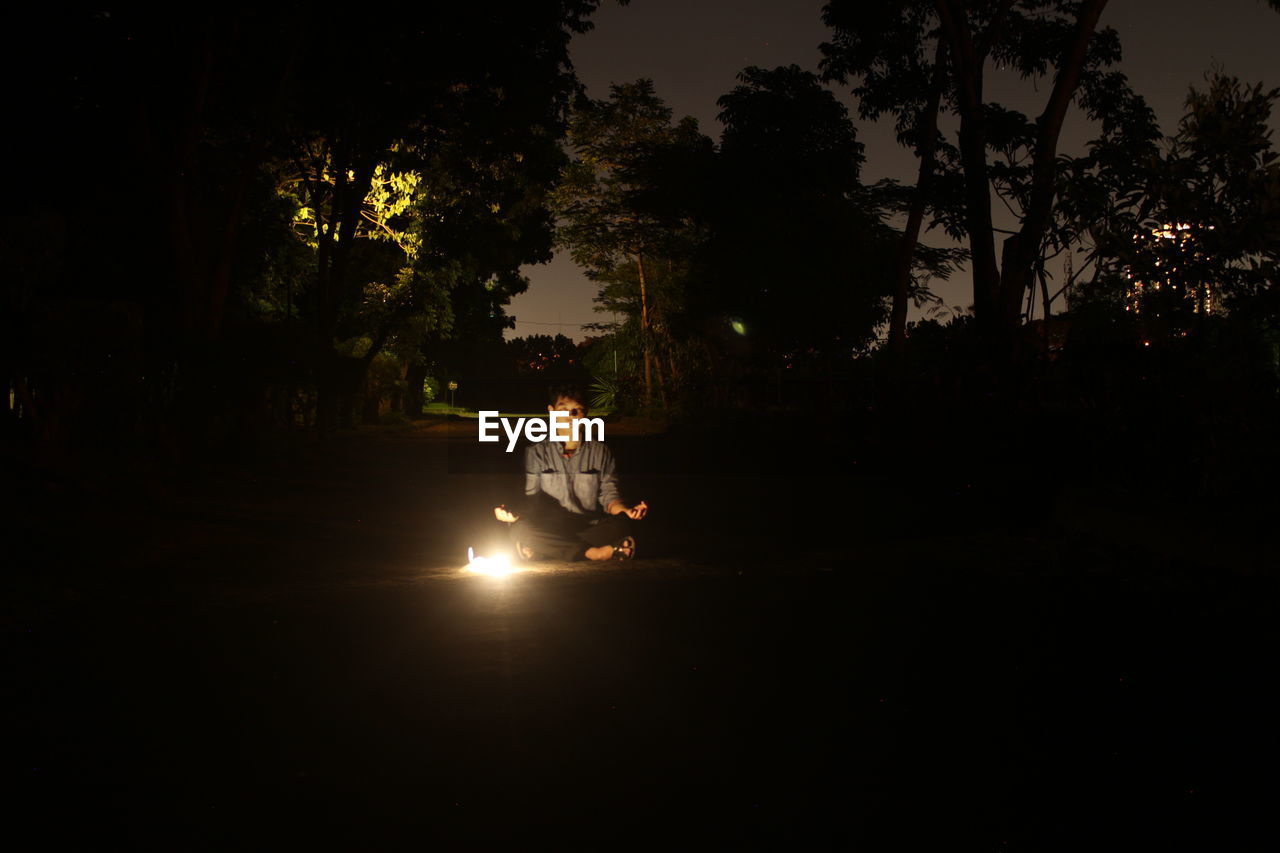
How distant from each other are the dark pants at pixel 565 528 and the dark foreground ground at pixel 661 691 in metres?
0.29

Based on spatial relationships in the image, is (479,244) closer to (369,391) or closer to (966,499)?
(369,391)

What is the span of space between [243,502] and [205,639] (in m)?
10.3

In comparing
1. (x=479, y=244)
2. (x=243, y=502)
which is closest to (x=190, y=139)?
(x=243, y=502)

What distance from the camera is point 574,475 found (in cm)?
1130

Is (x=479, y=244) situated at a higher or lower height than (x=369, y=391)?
higher

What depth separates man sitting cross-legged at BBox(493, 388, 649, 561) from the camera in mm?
11305

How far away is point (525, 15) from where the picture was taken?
78.8 ft

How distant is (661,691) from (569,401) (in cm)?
490

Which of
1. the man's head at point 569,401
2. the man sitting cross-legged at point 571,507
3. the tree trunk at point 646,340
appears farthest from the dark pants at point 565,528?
the tree trunk at point 646,340

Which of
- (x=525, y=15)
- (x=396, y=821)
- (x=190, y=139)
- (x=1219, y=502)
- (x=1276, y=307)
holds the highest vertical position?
(x=525, y=15)

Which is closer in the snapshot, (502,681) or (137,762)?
(137,762)

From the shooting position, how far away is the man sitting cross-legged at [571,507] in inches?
445

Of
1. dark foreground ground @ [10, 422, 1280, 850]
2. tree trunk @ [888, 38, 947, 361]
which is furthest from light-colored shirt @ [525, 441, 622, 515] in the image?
tree trunk @ [888, 38, 947, 361]

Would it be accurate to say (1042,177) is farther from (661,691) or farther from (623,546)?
(661,691)
